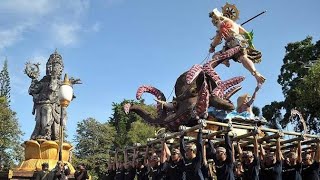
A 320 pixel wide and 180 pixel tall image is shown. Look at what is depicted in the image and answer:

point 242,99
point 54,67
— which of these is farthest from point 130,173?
point 54,67

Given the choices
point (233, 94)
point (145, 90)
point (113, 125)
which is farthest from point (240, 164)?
point (113, 125)

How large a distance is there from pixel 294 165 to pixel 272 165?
1.57ft

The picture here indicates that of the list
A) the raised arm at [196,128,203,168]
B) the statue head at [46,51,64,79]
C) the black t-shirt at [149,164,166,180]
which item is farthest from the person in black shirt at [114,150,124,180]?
the statue head at [46,51,64,79]

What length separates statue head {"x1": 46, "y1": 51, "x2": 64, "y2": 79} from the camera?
17469 mm

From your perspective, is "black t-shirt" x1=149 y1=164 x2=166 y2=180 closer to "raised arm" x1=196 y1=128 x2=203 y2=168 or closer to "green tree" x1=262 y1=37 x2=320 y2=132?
"raised arm" x1=196 y1=128 x2=203 y2=168

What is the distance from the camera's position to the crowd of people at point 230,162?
7.87 meters

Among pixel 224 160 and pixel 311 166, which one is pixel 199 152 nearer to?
A: pixel 224 160

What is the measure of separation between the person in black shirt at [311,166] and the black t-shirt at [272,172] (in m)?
0.70

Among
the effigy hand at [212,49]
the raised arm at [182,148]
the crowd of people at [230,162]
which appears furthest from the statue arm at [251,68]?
the raised arm at [182,148]

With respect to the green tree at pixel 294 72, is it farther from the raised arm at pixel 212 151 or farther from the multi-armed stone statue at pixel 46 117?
the raised arm at pixel 212 151

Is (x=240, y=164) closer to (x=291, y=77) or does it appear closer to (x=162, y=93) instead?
(x=162, y=93)

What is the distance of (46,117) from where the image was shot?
54.4ft

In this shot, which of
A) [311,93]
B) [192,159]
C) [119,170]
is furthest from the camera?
[311,93]

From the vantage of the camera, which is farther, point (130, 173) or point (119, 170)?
point (119, 170)
